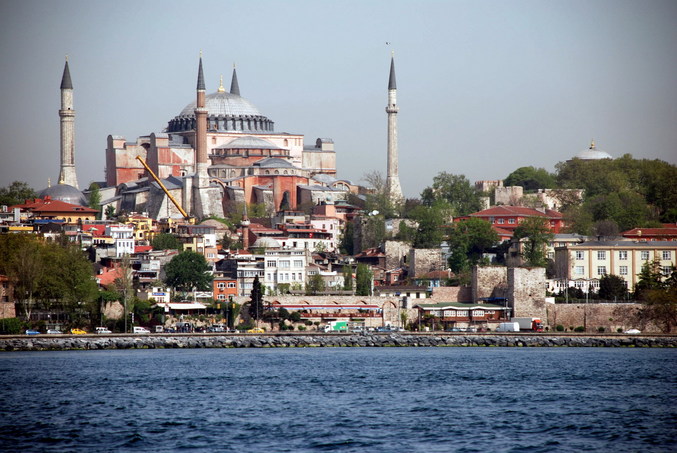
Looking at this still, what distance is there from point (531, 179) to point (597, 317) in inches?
1216

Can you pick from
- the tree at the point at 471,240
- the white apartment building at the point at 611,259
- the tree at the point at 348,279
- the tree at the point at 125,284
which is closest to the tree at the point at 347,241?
the tree at the point at 471,240

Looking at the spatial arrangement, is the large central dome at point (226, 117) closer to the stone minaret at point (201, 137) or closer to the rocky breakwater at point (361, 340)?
the stone minaret at point (201, 137)

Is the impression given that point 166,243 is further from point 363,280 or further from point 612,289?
point 612,289

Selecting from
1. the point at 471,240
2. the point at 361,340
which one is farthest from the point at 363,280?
the point at 361,340

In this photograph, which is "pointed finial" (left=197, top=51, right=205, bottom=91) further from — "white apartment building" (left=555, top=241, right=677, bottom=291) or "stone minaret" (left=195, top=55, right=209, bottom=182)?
"white apartment building" (left=555, top=241, right=677, bottom=291)

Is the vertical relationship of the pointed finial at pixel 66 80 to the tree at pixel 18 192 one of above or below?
above

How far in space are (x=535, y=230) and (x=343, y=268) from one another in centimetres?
762

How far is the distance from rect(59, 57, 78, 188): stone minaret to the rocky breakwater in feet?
95.5

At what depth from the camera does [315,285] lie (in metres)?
45.8

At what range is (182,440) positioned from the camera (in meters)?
18.9

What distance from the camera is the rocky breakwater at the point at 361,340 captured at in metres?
37.0

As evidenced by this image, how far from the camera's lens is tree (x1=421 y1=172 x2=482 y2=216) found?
6375cm

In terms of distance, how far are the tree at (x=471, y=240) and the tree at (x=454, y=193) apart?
36.4 feet

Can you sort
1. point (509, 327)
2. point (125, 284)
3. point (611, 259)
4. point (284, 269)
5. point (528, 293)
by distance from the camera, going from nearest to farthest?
point (509, 327)
point (125, 284)
point (528, 293)
point (611, 259)
point (284, 269)
